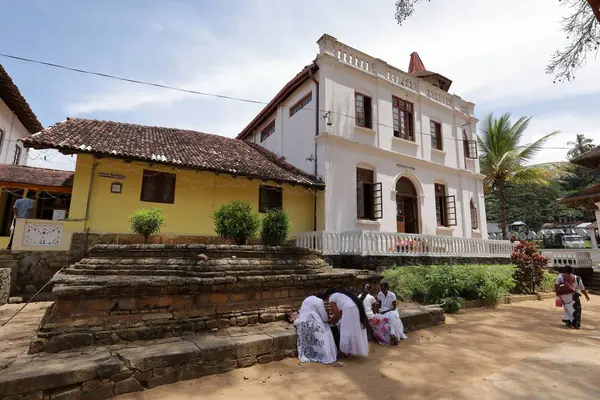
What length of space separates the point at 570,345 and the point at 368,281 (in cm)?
368

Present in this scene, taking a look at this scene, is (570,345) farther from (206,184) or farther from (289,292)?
(206,184)

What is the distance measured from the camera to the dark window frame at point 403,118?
1372cm

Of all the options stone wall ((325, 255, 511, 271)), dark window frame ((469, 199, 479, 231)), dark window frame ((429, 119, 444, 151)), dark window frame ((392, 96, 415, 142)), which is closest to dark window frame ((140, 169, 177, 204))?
stone wall ((325, 255, 511, 271))

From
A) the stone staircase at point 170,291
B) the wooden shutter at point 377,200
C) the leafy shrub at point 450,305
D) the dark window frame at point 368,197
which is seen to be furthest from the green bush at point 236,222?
the wooden shutter at point 377,200

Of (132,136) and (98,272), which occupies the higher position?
(132,136)

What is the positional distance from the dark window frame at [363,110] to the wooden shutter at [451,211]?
5312 millimetres

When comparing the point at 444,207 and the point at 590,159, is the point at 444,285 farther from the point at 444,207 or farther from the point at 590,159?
the point at 590,159

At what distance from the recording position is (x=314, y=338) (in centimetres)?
482

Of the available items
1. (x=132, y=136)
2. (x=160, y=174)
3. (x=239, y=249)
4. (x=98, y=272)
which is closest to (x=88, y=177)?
(x=160, y=174)

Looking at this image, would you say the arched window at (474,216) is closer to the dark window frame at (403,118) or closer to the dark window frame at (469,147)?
the dark window frame at (469,147)

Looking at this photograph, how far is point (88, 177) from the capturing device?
8.91 meters

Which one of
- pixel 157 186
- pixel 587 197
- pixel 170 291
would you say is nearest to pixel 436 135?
pixel 587 197

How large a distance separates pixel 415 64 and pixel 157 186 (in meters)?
14.9

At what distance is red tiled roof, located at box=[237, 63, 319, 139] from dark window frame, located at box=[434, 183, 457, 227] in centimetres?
760
